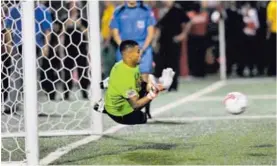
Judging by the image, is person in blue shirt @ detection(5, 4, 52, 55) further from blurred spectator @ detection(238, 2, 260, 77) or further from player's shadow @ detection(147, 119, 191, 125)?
blurred spectator @ detection(238, 2, 260, 77)

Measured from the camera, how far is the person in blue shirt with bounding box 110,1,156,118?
11.6 m

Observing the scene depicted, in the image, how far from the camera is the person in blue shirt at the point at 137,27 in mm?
11602

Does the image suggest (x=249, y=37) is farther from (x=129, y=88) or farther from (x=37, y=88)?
(x=129, y=88)

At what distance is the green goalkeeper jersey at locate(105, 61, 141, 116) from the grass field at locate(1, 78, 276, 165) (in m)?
0.41

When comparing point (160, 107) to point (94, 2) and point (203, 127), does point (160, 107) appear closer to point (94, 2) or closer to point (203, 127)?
point (203, 127)

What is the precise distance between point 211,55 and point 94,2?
1190 centimetres

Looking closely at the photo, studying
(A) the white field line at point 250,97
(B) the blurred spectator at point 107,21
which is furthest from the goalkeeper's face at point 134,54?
(B) the blurred spectator at point 107,21

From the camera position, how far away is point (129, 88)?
27.8ft

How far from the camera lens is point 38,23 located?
458 inches

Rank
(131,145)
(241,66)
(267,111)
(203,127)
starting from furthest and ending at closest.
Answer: (241,66), (267,111), (203,127), (131,145)

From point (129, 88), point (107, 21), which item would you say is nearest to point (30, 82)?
point (129, 88)

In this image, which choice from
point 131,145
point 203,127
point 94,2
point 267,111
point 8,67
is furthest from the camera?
point 267,111

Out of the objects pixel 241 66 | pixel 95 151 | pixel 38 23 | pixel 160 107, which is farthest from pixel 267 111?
pixel 241 66

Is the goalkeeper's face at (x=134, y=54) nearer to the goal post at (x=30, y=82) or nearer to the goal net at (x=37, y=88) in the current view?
the goal net at (x=37, y=88)
